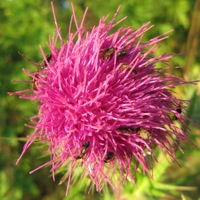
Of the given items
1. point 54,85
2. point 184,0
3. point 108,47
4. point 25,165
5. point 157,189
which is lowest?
point 25,165

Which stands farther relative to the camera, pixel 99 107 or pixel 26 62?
pixel 26 62

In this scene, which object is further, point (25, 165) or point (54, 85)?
point (25, 165)

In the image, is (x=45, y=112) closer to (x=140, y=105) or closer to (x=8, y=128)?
(x=140, y=105)

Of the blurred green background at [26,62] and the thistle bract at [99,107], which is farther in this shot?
the blurred green background at [26,62]

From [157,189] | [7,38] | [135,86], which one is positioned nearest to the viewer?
[135,86]

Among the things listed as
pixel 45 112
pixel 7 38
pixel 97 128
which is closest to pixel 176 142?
pixel 97 128

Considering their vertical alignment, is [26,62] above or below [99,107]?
above

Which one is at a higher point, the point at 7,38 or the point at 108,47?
the point at 7,38

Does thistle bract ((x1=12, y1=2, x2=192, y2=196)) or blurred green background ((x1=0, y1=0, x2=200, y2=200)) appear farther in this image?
blurred green background ((x1=0, y1=0, x2=200, y2=200))
